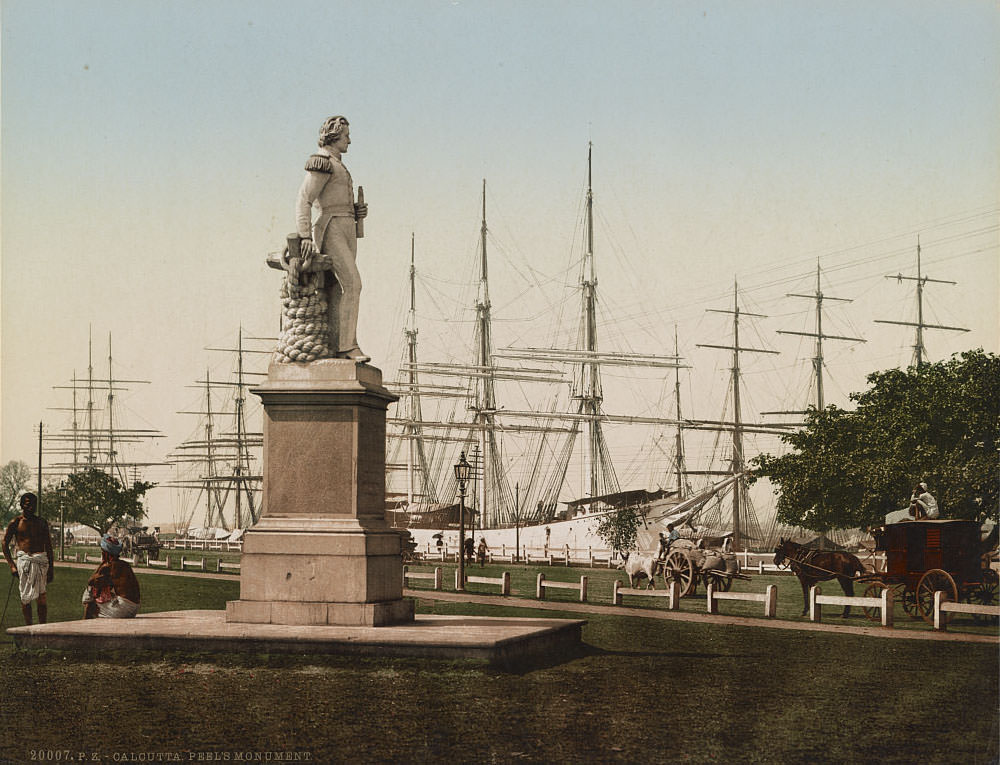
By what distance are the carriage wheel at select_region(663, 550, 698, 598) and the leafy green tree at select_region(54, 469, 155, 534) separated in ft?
170

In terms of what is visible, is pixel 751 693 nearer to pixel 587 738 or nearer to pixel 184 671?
pixel 587 738

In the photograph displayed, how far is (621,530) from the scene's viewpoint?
66.4 meters

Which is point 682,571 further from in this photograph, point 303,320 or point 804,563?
point 303,320

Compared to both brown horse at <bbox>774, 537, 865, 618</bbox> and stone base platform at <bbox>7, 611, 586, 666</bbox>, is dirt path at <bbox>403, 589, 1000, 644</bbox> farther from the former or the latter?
stone base platform at <bbox>7, 611, 586, 666</bbox>

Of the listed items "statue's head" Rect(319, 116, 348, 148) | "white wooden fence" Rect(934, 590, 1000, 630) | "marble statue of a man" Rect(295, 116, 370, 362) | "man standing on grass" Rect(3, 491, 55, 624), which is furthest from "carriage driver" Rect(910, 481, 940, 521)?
"man standing on grass" Rect(3, 491, 55, 624)

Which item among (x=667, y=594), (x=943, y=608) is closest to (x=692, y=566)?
(x=667, y=594)

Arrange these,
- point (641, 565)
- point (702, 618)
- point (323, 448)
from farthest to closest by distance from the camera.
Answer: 1. point (641, 565)
2. point (702, 618)
3. point (323, 448)

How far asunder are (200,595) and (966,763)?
22952 mm

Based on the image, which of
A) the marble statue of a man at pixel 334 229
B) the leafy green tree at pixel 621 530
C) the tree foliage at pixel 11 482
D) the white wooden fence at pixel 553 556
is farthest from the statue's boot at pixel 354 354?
the tree foliage at pixel 11 482

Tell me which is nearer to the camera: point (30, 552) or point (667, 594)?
point (30, 552)

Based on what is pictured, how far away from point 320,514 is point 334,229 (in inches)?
153

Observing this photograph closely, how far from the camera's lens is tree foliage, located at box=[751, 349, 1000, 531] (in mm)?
38281

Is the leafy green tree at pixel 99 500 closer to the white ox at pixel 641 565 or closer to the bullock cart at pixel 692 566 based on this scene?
the white ox at pixel 641 565

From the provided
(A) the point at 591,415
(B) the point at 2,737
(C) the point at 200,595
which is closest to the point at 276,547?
(B) the point at 2,737
